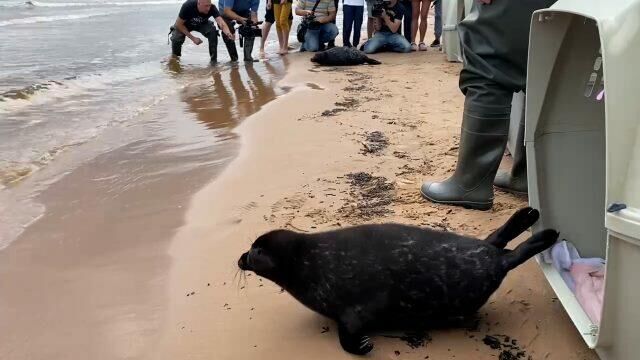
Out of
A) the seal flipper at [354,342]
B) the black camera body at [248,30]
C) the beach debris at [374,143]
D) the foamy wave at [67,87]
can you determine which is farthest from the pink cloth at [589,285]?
the black camera body at [248,30]

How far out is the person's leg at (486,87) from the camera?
339 cm

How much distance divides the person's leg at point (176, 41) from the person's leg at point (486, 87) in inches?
416

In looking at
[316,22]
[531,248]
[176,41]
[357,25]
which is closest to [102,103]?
[176,41]

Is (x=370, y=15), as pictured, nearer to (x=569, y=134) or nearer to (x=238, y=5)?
(x=238, y=5)

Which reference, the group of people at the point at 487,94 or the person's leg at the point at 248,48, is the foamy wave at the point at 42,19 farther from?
the group of people at the point at 487,94

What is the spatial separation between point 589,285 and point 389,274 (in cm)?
87

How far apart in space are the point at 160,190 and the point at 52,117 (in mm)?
4159

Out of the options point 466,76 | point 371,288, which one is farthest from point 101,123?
point 371,288

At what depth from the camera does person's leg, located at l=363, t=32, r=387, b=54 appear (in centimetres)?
1270

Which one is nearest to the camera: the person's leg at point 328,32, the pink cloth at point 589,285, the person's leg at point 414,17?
the pink cloth at point 589,285

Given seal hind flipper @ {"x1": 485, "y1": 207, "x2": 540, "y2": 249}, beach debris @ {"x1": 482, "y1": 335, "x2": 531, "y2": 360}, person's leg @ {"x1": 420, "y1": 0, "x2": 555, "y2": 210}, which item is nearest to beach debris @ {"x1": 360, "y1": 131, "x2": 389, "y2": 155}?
person's leg @ {"x1": 420, "y1": 0, "x2": 555, "y2": 210}

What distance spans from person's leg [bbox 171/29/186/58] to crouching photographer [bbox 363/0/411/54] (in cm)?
402

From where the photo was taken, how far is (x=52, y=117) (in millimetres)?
8305

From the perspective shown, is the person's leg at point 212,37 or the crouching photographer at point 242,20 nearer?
the crouching photographer at point 242,20
